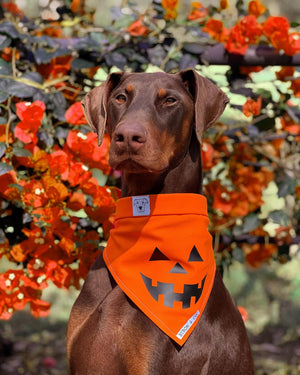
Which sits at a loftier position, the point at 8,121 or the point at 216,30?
the point at 216,30

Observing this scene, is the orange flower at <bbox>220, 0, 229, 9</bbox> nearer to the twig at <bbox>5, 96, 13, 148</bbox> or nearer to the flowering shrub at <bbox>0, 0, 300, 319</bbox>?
the flowering shrub at <bbox>0, 0, 300, 319</bbox>

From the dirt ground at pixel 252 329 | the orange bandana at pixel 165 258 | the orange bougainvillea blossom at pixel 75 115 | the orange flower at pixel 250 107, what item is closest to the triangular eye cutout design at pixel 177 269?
the orange bandana at pixel 165 258

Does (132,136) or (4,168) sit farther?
(4,168)

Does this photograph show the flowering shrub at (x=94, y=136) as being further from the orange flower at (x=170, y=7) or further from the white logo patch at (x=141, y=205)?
the white logo patch at (x=141, y=205)

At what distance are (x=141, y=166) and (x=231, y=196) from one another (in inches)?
63.1

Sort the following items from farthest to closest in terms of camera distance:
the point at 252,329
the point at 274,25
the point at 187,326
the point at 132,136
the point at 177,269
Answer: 1. the point at 252,329
2. the point at 274,25
3. the point at 177,269
4. the point at 187,326
5. the point at 132,136

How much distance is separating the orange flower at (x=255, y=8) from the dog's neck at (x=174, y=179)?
4.36 feet

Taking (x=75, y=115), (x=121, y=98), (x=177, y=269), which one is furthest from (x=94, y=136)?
(x=177, y=269)

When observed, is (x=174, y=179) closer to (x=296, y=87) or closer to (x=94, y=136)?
(x=94, y=136)

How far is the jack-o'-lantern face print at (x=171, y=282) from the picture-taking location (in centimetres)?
217

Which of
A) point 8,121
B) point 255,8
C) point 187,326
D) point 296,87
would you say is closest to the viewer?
point 187,326

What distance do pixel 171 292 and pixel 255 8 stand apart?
1.86 meters

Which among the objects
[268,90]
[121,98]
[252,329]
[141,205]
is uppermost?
[121,98]

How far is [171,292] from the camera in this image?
7.16ft
